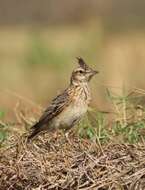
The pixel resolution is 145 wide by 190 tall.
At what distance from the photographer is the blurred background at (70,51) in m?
19.6

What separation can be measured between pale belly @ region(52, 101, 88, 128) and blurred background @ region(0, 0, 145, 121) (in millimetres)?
3174

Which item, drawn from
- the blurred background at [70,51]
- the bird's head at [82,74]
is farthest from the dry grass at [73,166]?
the blurred background at [70,51]

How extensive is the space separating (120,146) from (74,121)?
9.09 ft

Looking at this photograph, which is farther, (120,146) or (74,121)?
(74,121)

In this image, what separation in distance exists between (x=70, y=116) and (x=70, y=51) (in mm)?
12855

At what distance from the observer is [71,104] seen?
39.4 feet

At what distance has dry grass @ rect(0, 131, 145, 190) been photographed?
27.4ft

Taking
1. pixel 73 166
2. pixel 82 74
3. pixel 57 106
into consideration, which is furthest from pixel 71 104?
pixel 73 166

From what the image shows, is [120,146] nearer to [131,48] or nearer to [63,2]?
[131,48]

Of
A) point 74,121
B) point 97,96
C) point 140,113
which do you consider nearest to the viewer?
point 140,113

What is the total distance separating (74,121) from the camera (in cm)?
→ 1155

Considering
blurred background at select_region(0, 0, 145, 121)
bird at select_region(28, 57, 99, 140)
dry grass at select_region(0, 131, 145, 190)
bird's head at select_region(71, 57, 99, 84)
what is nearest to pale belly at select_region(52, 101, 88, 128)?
bird at select_region(28, 57, 99, 140)

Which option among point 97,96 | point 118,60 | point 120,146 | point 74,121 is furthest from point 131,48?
point 120,146

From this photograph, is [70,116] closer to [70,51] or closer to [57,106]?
[57,106]
